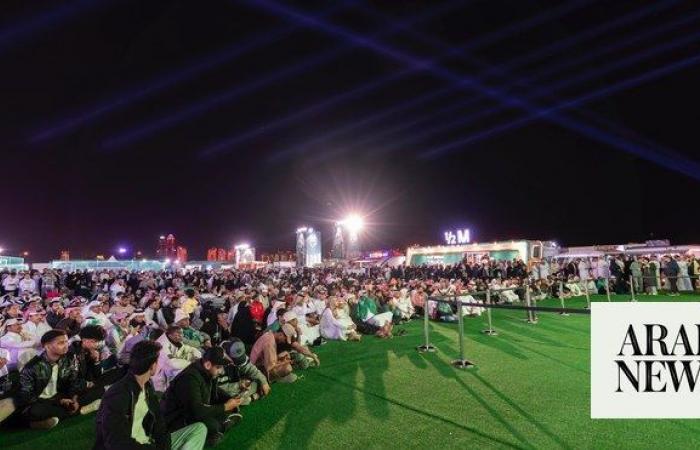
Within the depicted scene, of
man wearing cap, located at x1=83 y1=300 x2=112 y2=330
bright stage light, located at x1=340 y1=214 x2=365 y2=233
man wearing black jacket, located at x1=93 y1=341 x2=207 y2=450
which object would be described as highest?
bright stage light, located at x1=340 y1=214 x2=365 y2=233

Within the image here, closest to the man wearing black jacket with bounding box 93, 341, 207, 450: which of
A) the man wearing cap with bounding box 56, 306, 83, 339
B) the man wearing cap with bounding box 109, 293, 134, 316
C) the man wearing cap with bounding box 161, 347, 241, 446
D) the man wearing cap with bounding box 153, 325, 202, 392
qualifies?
the man wearing cap with bounding box 161, 347, 241, 446

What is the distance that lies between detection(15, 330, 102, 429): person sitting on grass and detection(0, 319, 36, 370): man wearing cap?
1.54 meters

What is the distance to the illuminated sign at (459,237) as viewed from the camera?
164 feet

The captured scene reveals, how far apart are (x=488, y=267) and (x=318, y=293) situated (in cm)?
1470

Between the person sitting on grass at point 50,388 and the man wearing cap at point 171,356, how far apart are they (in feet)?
3.46

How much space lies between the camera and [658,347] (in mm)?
4422

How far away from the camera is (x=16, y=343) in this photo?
25.3 feet

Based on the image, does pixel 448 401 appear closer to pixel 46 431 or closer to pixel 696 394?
pixel 696 394

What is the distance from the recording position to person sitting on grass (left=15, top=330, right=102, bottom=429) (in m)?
5.60

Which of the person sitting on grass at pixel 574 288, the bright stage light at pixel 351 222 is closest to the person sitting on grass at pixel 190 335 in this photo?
the person sitting on grass at pixel 574 288

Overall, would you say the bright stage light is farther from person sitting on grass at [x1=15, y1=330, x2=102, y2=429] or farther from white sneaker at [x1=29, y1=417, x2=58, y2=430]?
white sneaker at [x1=29, y1=417, x2=58, y2=430]

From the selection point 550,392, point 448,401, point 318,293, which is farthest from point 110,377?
point 318,293

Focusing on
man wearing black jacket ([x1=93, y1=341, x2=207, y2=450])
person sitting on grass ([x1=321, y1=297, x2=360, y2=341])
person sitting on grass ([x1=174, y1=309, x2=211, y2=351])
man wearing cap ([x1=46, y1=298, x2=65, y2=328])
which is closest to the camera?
man wearing black jacket ([x1=93, y1=341, x2=207, y2=450])

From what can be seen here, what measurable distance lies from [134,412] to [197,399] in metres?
1.16
